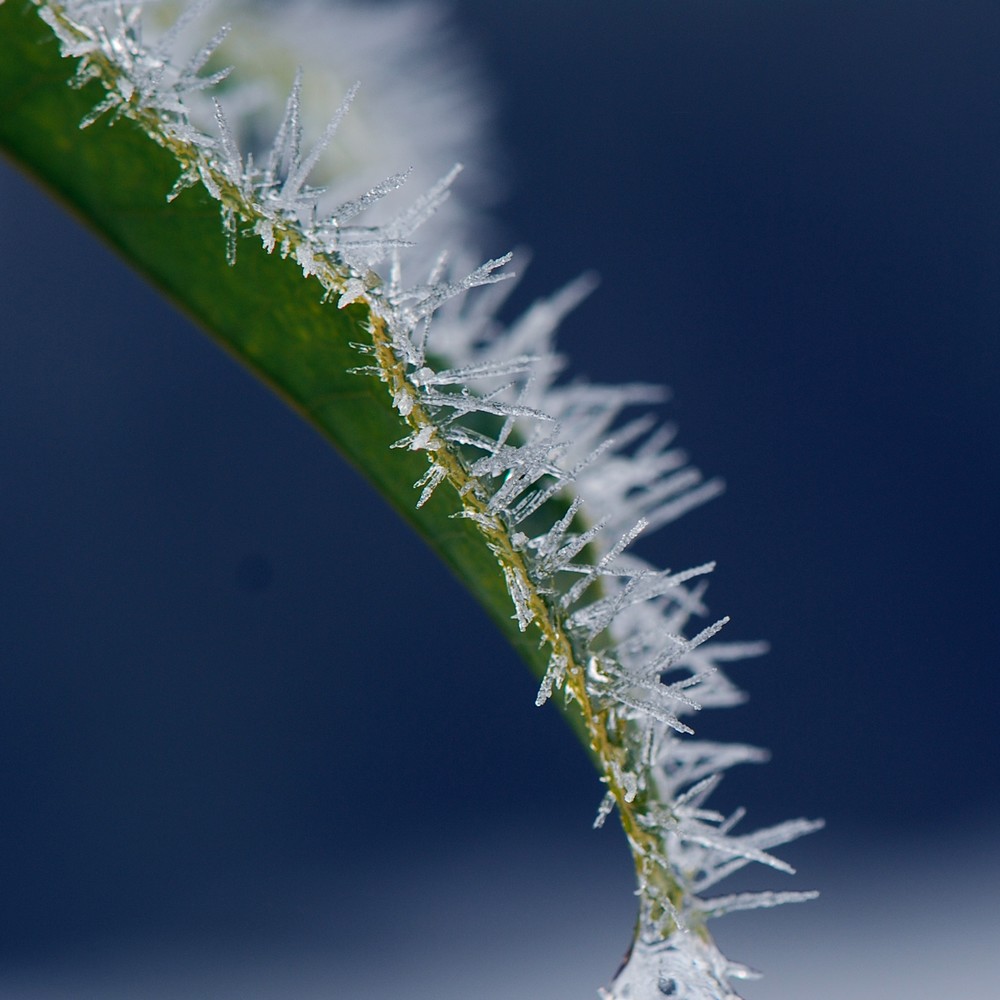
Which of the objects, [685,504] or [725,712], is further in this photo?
[725,712]

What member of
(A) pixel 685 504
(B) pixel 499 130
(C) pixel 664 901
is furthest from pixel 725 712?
(C) pixel 664 901

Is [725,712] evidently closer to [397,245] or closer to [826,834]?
[826,834]

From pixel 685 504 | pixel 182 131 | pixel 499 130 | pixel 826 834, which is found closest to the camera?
pixel 182 131

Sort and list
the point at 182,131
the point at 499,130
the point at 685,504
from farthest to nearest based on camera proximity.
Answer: the point at 499,130
the point at 685,504
the point at 182,131

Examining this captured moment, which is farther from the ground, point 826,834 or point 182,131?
point 826,834

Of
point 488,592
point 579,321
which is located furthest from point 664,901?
point 579,321

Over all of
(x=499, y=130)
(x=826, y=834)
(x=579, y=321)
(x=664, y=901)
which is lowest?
(x=664, y=901)
